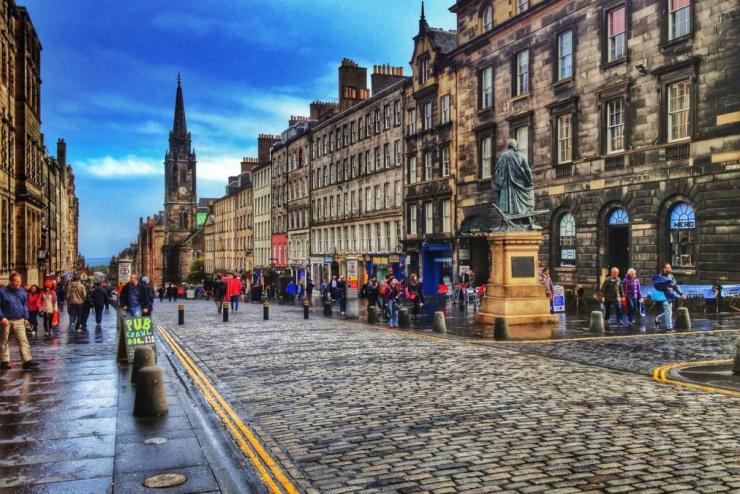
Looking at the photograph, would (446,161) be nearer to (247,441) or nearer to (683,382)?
(683,382)

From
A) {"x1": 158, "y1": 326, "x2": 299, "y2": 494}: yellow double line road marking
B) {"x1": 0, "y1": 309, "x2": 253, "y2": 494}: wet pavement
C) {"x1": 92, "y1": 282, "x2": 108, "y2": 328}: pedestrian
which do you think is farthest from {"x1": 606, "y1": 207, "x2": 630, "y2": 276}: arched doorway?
{"x1": 0, "y1": 309, "x2": 253, "y2": 494}: wet pavement

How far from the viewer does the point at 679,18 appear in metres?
25.4

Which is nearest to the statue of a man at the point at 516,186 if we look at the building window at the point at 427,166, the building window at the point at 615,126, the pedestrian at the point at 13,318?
the building window at the point at 615,126

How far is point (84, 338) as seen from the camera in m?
19.5

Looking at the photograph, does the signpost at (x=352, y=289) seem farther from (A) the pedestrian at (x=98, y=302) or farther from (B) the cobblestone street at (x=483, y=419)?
(B) the cobblestone street at (x=483, y=419)

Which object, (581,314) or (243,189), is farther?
(243,189)

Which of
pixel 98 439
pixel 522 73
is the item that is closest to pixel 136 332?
pixel 98 439

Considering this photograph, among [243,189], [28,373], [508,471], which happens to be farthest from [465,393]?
[243,189]

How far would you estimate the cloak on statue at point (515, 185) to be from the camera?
2025 cm

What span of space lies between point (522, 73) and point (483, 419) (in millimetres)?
29473

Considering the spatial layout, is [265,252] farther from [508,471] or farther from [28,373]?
[508,471]

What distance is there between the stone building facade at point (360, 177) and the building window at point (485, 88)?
395 inches

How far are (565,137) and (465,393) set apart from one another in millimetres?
24075

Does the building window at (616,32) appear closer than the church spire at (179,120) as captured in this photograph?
Yes
